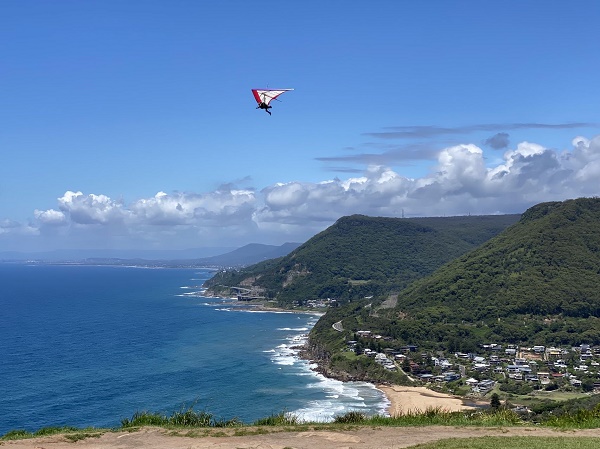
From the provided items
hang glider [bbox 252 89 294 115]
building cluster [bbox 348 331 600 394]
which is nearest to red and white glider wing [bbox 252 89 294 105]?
hang glider [bbox 252 89 294 115]

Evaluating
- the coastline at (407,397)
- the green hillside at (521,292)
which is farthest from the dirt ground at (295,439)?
the green hillside at (521,292)

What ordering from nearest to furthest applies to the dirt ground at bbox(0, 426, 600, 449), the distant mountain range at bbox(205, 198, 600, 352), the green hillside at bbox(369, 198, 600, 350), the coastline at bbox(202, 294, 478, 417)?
the dirt ground at bbox(0, 426, 600, 449), the coastline at bbox(202, 294, 478, 417), the distant mountain range at bbox(205, 198, 600, 352), the green hillside at bbox(369, 198, 600, 350)

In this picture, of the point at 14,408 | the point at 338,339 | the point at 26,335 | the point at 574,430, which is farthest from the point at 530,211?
the point at 574,430

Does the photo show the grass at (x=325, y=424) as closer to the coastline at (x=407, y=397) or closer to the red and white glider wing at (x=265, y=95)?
the red and white glider wing at (x=265, y=95)

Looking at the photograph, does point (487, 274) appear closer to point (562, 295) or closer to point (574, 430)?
point (562, 295)

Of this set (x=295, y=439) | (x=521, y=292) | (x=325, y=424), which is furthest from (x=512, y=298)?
(x=295, y=439)

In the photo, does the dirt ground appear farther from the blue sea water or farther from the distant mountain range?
the distant mountain range
